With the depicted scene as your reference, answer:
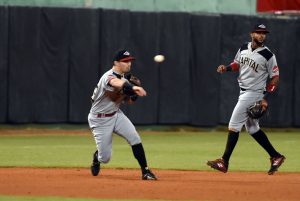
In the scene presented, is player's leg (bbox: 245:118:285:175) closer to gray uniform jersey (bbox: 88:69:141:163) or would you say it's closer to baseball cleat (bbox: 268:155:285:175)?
baseball cleat (bbox: 268:155:285:175)

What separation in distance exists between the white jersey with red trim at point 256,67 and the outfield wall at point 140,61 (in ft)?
26.4

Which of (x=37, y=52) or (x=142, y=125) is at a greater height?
(x=37, y=52)

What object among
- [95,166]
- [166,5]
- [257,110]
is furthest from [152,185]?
[166,5]

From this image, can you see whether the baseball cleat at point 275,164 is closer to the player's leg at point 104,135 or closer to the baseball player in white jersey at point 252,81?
the baseball player in white jersey at point 252,81

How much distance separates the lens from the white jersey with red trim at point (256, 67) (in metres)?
11.9

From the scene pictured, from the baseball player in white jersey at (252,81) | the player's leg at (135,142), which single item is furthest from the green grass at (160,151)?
the player's leg at (135,142)

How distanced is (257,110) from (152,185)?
7.08ft

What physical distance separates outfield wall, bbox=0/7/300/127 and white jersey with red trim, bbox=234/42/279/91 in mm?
8048

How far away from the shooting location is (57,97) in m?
19.5

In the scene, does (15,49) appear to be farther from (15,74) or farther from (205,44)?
(205,44)

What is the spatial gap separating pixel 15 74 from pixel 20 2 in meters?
1.65

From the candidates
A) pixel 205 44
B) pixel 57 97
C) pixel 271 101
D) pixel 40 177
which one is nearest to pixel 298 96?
pixel 271 101

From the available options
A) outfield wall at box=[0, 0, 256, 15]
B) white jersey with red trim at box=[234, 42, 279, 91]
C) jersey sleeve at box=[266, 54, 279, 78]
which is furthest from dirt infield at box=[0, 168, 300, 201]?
outfield wall at box=[0, 0, 256, 15]

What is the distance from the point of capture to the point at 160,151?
1582 centimetres
